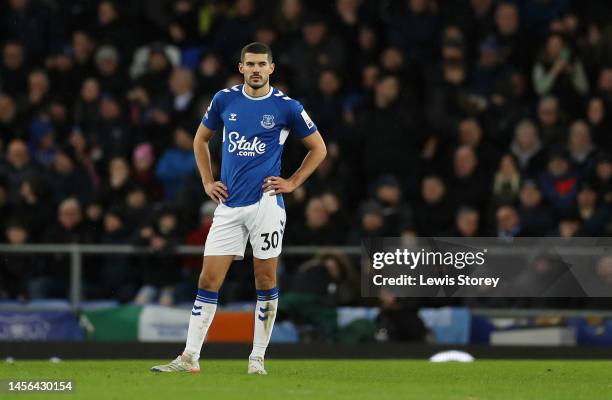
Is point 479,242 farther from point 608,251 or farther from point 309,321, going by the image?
point 309,321

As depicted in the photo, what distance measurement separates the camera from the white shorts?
11117 millimetres

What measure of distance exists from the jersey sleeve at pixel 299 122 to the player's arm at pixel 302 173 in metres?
0.06

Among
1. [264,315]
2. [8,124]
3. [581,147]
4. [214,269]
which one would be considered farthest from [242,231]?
[8,124]

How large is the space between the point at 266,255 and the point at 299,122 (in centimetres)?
105

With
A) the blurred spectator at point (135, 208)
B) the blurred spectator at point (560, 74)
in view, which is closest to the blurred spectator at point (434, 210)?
the blurred spectator at point (560, 74)

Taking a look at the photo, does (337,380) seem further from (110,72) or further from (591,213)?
(110,72)

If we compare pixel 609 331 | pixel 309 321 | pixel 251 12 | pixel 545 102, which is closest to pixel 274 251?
pixel 309 321

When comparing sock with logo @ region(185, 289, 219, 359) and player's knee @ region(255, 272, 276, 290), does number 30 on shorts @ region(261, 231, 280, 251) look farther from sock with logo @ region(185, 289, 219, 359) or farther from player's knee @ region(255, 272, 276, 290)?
sock with logo @ region(185, 289, 219, 359)

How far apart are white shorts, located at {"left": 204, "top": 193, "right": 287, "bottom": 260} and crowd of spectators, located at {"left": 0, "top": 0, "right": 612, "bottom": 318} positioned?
5117 mm

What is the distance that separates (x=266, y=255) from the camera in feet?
36.6

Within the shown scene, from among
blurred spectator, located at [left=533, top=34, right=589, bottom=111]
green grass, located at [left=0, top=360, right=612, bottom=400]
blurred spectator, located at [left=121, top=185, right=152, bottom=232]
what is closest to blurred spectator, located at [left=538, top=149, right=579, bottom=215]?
blurred spectator, located at [left=533, top=34, right=589, bottom=111]

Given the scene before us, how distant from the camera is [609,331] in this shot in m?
16.3

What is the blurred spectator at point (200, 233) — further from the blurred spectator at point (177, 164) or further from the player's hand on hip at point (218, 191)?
the player's hand on hip at point (218, 191)

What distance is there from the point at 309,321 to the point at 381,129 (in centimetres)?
286
